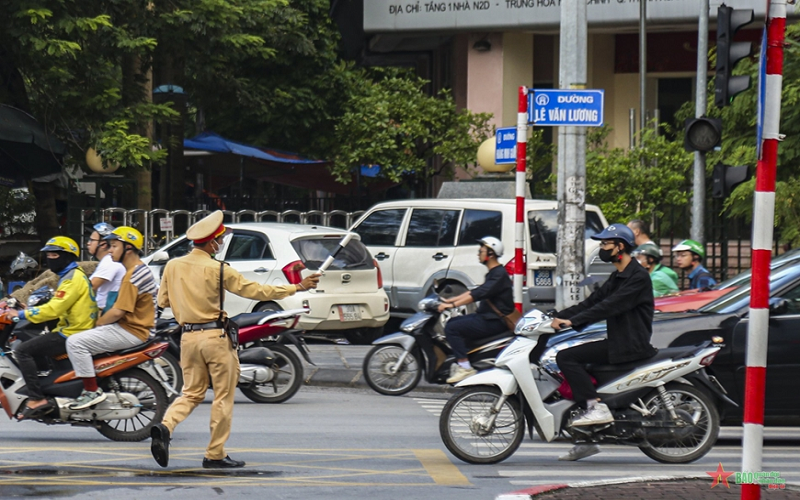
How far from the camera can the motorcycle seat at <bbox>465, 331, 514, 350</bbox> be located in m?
11.0

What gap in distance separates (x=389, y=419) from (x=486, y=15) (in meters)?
14.4

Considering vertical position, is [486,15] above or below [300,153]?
above

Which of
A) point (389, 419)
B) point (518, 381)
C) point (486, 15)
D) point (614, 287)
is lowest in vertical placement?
point (389, 419)

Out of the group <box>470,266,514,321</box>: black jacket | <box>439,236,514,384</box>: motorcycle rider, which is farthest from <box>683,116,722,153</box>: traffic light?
<box>470,266,514,321</box>: black jacket

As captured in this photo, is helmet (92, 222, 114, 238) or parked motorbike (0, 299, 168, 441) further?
helmet (92, 222, 114, 238)

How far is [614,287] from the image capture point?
8.26 metres

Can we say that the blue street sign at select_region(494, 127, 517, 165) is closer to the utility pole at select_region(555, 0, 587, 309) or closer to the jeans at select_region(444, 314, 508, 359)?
the utility pole at select_region(555, 0, 587, 309)

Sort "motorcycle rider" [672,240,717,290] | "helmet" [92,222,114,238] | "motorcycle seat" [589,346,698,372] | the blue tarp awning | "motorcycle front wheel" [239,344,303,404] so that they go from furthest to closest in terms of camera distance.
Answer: the blue tarp awning < "motorcycle rider" [672,240,717,290] < "motorcycle front wheel" [239,344,303,404] < "helmet" [92,222,114,238] < "motorcycle seat" [589,346,698,372]

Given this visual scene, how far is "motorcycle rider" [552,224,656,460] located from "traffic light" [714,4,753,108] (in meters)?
2.11

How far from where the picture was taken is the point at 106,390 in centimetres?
886

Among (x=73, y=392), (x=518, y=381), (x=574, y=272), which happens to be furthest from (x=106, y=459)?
(x=574, y=272)

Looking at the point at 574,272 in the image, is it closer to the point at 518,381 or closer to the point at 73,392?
the point at 518,381

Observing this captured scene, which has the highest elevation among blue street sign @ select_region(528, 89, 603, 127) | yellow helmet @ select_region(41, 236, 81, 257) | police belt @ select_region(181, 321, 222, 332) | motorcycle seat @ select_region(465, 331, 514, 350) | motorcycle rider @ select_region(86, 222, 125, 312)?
blue street sign @ select_region(528, 89, 603, 127)

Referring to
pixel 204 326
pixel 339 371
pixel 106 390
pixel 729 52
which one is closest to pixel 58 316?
pixel 106 390
